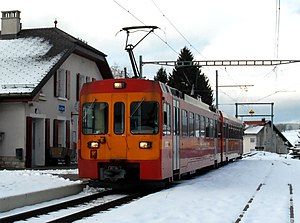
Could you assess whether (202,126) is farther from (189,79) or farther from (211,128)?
(189,79)

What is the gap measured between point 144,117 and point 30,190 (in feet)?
12.8

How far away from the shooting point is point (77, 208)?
11.9m

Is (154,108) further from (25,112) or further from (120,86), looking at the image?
(25,112)

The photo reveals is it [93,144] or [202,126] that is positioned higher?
[202,126]

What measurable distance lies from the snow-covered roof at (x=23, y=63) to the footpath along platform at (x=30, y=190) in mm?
11429

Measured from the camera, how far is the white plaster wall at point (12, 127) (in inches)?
1050

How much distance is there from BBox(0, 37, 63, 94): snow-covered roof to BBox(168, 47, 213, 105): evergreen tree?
32691 millimetres

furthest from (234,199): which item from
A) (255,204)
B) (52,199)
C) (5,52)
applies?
(5,52)

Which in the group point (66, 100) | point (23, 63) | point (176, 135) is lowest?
point (176, 135)

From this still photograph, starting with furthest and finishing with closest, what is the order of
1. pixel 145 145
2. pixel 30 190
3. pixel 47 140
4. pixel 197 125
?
pixel 47 140 → pixel 197 125 → pixel 145 145 → pixel 30 190

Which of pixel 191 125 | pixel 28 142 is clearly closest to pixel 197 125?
pixel 191 125

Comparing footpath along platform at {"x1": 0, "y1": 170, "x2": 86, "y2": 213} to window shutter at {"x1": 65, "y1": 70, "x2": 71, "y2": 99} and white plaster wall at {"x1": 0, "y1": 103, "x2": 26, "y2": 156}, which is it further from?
window shutter at {"x1": 65, "y1": 70, "x2": 71, "y2": 99}

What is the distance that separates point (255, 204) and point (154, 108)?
14.1 feet

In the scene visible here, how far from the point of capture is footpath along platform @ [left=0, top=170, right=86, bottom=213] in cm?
1166
